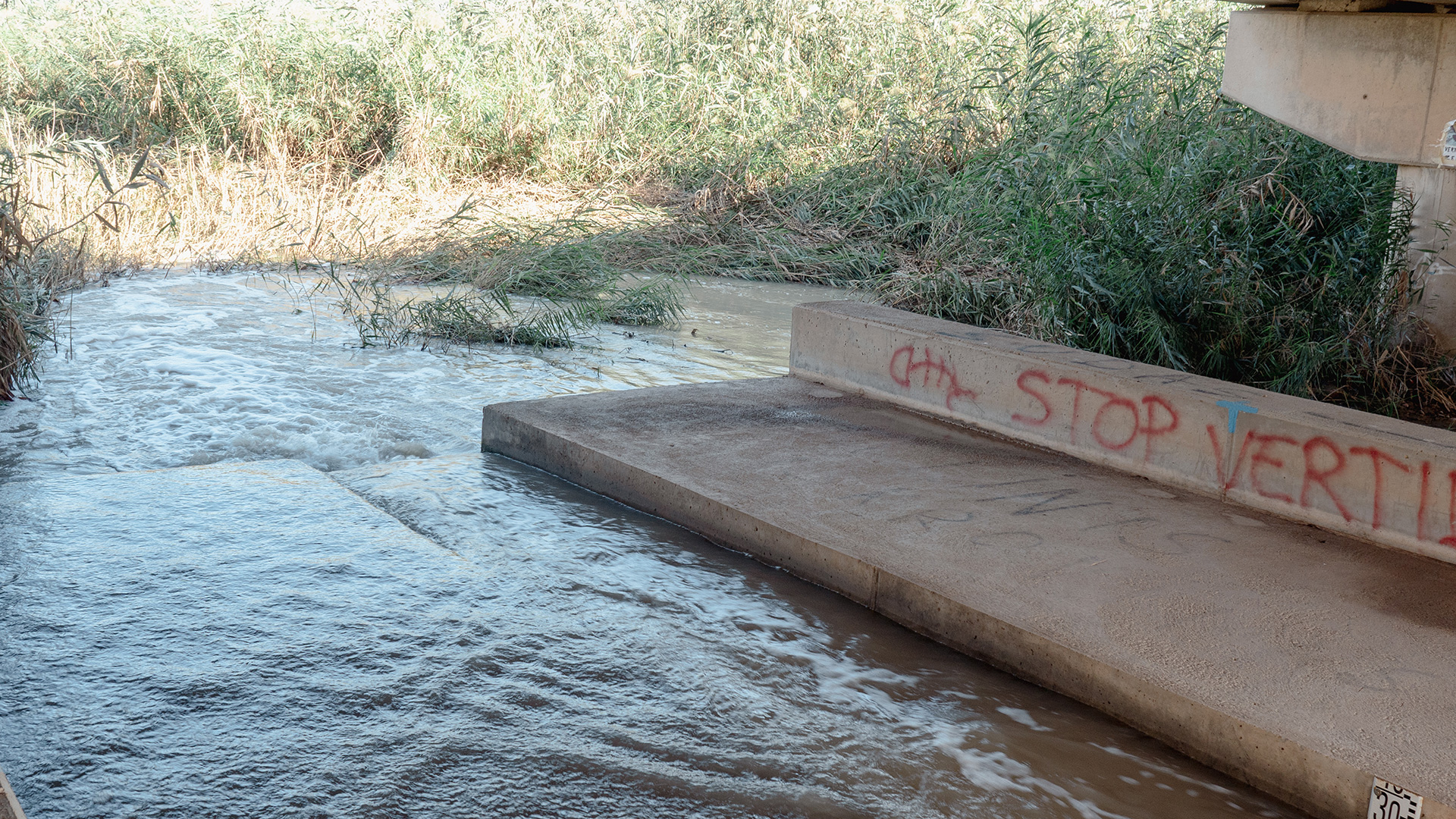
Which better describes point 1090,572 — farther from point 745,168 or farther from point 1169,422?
point 745,168

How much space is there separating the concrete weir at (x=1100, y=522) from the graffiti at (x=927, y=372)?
12 mm

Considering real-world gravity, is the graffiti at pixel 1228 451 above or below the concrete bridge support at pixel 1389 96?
below

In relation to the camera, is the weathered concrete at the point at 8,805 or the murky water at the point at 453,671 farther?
the murky water at the point at 453,671

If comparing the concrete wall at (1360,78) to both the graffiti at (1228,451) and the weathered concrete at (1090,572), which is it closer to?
the graffiti at (1228,451)

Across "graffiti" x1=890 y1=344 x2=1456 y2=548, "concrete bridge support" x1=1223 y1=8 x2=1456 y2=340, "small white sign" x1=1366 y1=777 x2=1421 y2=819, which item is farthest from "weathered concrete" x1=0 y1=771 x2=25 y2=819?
"concrete bridge support" x1=1223 y1=8 x2=1456 y2=340

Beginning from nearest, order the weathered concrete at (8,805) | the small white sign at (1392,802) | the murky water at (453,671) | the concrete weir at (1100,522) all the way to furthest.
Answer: the weathered concrete at (8,805)
the small white sign at (1392,802)
the murky water at (453,671)
the concrete weir at (1100,522)

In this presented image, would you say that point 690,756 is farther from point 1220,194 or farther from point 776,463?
point 1220,194

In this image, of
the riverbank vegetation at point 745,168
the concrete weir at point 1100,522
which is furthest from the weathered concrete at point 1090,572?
the riverbank vegetation at point 745,168

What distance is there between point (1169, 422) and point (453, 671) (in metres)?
2.82

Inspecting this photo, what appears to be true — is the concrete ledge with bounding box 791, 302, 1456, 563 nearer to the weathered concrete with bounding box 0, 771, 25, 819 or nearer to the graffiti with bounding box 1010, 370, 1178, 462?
the graffiti with bounding box 1010, 370, 1178, 462

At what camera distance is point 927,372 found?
5.40 m

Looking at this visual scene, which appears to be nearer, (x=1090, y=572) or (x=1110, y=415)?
(x=1090, y=572)

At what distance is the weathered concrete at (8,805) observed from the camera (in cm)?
186

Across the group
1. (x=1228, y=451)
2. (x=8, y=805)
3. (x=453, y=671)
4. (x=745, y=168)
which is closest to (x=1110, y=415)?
(x=1228, y=451)
